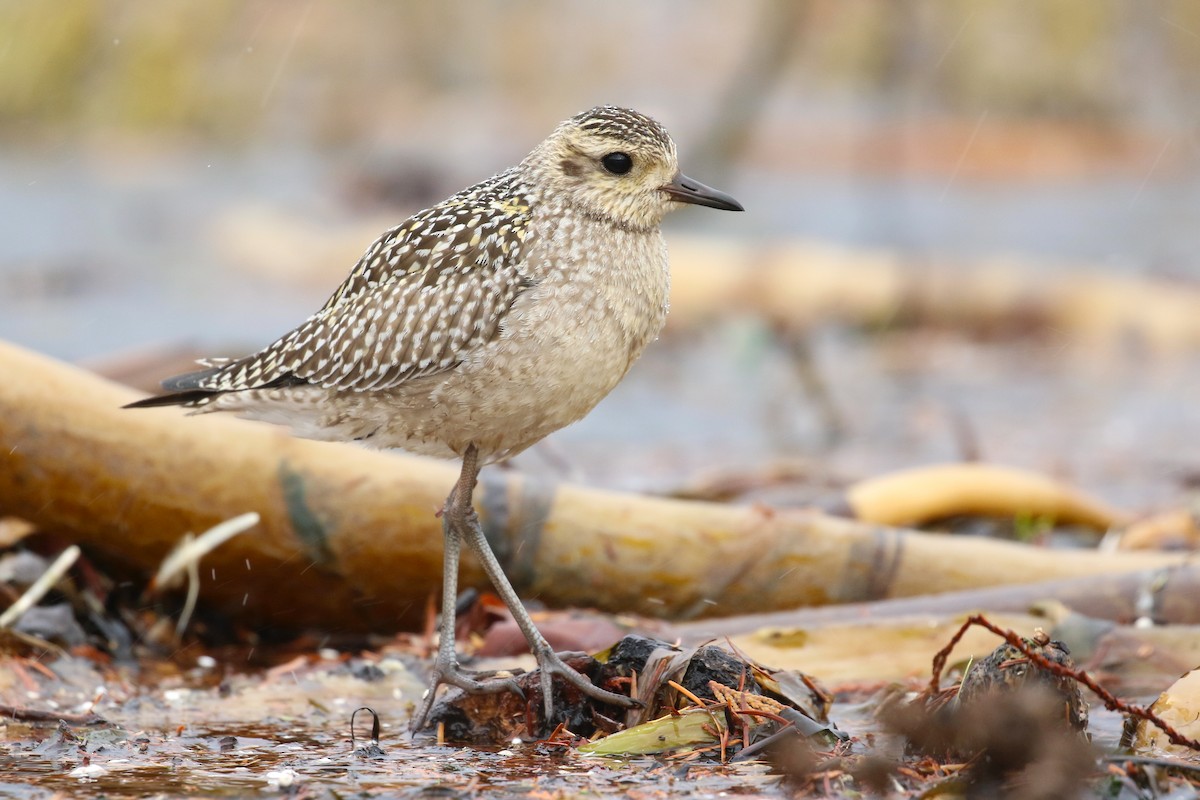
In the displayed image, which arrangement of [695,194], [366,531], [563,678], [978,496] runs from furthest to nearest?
[978,496]
[366,531]
[695,194]
[563,678]

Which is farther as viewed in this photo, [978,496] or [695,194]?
[978,496]

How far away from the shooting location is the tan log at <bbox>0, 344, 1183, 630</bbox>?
6066mm

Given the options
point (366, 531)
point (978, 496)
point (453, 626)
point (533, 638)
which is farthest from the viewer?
point (978, 496)

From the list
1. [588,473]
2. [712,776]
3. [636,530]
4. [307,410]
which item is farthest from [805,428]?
[712,776]

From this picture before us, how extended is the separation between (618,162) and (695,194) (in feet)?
0.89

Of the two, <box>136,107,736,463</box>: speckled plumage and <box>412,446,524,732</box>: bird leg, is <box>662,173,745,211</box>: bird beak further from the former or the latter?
<box>412,446,524,732</box>: bird leg

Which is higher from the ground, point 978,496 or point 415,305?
point 415,305

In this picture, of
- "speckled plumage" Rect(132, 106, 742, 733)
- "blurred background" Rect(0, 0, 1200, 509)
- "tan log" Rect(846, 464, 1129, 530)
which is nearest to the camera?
"speckled plumage" Rect(132, 106, 742, 733)

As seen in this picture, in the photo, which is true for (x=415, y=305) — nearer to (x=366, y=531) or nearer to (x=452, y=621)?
(x=452, y=621)

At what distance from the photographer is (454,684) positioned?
16.5 feet

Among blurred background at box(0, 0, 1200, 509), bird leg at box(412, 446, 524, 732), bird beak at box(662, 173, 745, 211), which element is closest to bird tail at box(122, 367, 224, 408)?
bird leg at box(412, 446, 524, 732)

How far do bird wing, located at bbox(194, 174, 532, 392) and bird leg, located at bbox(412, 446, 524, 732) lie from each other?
0.42 m

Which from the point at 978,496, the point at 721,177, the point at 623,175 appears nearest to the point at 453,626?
the point at 623,175

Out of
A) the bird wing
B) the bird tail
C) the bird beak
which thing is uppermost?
the bird beak
